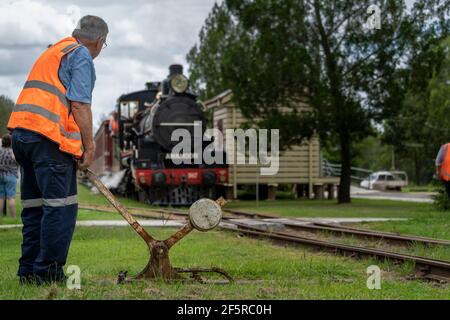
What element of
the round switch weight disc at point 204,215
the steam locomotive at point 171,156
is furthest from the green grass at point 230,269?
the steam locomotive at point 171,156

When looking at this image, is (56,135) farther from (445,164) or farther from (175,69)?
(175,69)

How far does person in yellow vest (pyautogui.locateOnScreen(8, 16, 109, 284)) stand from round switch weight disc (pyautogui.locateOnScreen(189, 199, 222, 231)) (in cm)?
96

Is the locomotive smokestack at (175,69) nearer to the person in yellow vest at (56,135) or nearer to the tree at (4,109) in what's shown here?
the tree at (4,109)

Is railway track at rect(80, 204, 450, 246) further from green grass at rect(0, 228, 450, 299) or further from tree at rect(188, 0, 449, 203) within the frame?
tree at rect(188, 0, 449, 203)

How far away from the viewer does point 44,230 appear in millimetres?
5746

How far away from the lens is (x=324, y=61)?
24094mm

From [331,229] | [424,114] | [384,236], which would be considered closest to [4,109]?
[331,229]

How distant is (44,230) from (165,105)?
55.1 ft

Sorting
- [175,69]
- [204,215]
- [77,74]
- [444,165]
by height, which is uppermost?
[175,69]

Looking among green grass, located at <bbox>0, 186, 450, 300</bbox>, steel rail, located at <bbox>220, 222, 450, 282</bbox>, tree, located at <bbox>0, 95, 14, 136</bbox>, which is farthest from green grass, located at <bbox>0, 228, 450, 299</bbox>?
tree, located at <bbox>0, 95, 14, 136</bbox>

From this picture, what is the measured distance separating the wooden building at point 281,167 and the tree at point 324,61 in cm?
409

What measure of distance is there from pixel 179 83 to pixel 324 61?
4783 mm

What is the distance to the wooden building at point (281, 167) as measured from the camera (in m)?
28.4
